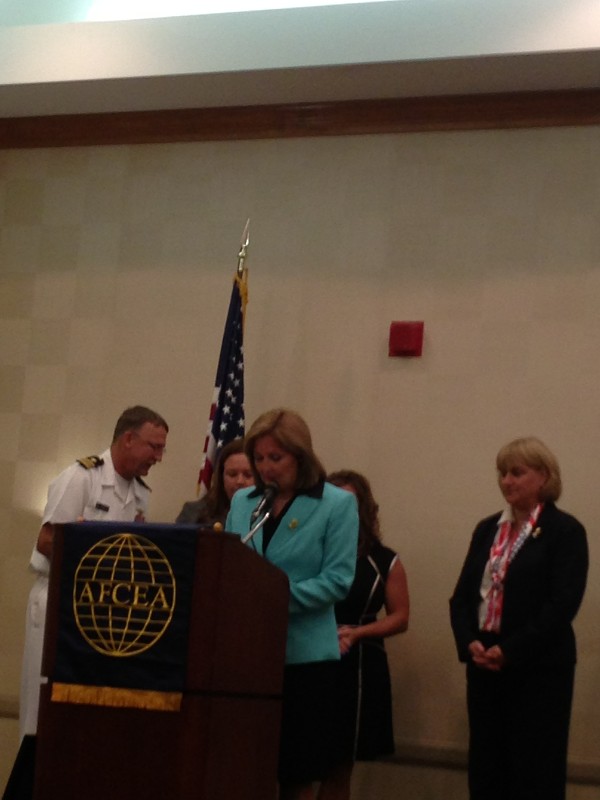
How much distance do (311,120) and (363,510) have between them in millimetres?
2246

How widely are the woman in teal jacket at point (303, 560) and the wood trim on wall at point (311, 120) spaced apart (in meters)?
2.80

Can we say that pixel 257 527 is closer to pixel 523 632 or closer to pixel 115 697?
pixel 115 697

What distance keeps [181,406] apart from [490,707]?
7.89 ft

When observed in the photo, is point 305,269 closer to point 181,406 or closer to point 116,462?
point 181,406

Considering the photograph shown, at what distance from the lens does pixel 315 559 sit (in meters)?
3.52

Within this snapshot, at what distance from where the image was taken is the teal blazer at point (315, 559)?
11.4 ft

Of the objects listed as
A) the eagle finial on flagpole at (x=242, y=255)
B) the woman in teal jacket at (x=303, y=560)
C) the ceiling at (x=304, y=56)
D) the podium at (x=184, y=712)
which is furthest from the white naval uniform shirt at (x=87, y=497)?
the ceiling at (x=304, y=56)

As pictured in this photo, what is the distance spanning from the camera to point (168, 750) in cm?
283

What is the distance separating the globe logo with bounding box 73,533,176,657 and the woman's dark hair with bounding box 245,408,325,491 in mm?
684

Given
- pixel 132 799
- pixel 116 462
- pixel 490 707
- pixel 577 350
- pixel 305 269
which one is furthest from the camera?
pixel 305 269

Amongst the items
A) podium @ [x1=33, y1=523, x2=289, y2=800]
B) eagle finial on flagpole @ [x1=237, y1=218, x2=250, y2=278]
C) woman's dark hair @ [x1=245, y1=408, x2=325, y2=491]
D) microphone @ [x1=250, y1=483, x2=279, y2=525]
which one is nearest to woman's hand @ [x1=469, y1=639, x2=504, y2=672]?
woman's dark hair @ [x1=245, y1=408, x2=325, y2=491]

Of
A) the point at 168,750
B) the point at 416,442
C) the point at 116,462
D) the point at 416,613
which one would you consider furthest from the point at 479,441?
the point at 168,750

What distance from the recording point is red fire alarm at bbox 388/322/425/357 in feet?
18.7

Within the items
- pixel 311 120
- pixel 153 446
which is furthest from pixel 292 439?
pixel 311 120
